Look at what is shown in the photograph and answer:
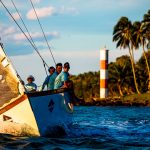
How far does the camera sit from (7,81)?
13.7 metres

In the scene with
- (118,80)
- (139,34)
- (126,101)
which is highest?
(139,34)

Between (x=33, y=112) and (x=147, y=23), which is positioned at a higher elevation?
(x=147, y=23)

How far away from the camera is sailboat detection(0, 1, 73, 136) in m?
13.2

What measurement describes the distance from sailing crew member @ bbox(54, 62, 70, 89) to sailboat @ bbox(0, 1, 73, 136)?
1423 millimetres

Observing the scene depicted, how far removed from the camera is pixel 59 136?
14.7m

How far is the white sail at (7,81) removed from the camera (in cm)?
1343

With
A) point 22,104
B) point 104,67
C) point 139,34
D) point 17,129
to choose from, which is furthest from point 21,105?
point 139,34

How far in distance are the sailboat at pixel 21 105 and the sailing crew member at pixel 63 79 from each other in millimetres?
1423

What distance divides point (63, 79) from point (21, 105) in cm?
281

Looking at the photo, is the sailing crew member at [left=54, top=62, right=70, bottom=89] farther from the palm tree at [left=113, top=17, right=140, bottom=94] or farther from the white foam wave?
the palm tree at [left=113, top=17, right=140, bottom=94]

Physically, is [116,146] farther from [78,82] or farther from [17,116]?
[78,82]

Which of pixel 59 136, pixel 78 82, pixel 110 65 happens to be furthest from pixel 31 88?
pixel 78 82

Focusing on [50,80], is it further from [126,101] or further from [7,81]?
[126,101]

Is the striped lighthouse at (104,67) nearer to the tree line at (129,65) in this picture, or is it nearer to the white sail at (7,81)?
the tree line at (129,65)
